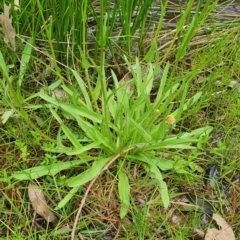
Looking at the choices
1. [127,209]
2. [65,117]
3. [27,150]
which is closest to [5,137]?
[27,150]

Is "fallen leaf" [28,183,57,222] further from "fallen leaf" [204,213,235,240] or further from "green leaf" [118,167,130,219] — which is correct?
"fallen leaf" [204,213,235,240]

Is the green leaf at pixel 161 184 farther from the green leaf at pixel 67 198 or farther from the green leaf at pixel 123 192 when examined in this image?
the green leaf at pixel 67 198

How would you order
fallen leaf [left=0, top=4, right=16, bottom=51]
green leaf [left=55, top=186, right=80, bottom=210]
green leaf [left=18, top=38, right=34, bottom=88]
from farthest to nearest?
1. green leaf [left=18, top=38, right=34, bottom=88]
2. green leaf [left=55, top=186, right=80, bottom=210]
3. fallen leaf [left=0, top=4, right=16, bottom=51]

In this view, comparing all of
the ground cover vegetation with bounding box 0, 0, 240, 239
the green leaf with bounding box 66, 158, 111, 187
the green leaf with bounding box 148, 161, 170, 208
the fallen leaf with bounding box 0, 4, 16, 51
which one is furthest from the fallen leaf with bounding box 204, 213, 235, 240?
the fallen leaf with bounding box 0, 4, 16, 51

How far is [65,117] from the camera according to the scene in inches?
62.7

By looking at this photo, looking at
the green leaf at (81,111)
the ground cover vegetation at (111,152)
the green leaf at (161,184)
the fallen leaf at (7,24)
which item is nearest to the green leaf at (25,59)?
the ground cover vegetation at (111,152)

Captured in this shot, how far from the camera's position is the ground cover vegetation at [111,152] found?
141cm

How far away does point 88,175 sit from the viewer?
1.41 metres

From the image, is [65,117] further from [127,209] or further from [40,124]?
[127,209]

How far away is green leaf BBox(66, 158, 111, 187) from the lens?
139 cm

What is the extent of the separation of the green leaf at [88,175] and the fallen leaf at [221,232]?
1.22ft

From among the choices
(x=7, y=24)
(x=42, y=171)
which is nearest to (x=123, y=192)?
(x=42, y=171)

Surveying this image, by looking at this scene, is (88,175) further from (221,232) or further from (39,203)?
(221,232)

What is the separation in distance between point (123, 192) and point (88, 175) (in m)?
0.12
